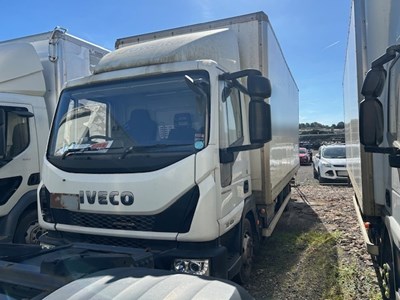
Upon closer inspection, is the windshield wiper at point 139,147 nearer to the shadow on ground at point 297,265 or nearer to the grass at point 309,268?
the shadow on ground at point 297,265

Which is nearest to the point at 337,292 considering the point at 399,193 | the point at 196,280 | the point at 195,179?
the point at 399,193

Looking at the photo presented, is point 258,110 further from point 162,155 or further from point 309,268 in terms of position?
point 309,268

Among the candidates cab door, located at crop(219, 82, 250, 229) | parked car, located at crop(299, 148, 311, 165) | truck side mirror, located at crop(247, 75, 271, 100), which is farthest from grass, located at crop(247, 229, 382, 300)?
parked car, located at crop(299, 148, 311, 165)

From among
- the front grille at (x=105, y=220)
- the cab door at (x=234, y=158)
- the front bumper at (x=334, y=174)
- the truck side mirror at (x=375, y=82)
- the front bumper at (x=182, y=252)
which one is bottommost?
the front bumper at (x=334, y=174)

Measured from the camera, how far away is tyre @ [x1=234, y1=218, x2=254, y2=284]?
3.81 metres

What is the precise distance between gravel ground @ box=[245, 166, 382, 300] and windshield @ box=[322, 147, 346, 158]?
7.37 metres

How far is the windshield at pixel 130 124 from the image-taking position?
3.04m

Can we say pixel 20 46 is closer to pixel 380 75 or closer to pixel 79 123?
pixel 79 123

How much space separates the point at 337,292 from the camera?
4121 mm

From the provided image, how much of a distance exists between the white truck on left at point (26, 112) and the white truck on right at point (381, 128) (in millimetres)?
4177

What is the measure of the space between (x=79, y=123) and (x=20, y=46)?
2.70 meters

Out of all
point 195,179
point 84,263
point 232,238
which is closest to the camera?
point 84,263

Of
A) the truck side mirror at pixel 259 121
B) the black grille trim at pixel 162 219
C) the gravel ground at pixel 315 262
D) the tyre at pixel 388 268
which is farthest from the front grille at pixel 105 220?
the tyre at pixel 388 268

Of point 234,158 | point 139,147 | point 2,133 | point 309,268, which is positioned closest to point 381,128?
point 234,158
